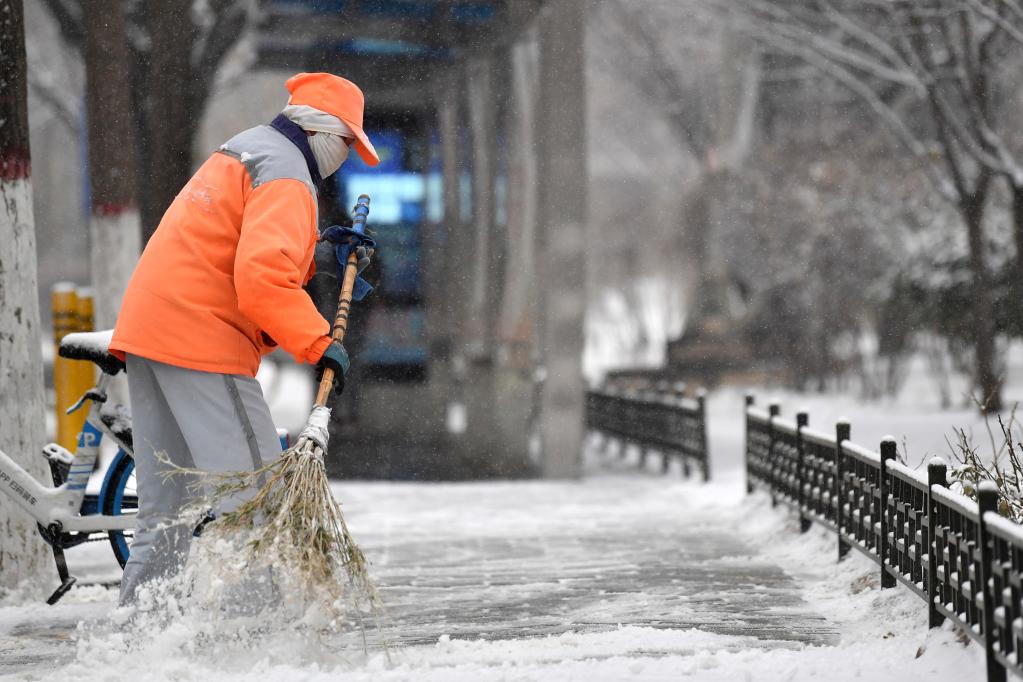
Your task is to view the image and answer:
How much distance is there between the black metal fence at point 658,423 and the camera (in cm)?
1362

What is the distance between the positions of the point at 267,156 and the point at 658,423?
34.9 feet

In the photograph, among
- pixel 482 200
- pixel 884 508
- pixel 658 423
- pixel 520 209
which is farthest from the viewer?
pixel 482 200

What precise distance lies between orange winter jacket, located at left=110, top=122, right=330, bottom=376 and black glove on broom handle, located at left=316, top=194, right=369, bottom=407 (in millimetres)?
98

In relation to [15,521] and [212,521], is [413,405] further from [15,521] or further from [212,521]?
[212,521]

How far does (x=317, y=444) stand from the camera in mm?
5004

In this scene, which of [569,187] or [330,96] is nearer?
[330,96]

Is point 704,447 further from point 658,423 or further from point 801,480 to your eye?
point 801,480

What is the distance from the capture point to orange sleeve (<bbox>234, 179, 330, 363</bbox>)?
16.0 feet

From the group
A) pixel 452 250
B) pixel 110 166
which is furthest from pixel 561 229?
pixel 110 166

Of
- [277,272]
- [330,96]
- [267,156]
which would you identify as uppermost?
[330,96]

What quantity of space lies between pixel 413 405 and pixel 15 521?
475 inches

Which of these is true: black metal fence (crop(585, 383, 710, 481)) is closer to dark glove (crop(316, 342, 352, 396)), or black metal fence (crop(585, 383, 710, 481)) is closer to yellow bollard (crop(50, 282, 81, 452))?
yellow bollard (crop(50, 282, 81, 452))

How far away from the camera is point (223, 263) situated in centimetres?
510

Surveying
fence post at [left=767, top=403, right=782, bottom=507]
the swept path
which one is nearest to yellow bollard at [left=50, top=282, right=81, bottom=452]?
the swept path
